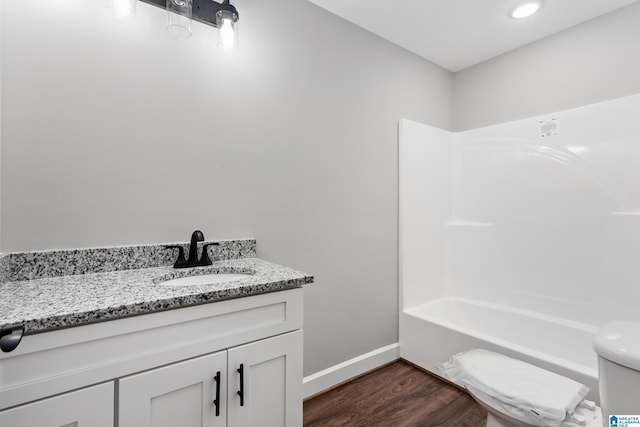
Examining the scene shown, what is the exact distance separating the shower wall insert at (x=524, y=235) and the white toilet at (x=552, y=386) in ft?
1.35

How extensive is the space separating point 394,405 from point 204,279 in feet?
4.53

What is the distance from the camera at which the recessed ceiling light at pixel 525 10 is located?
189 cm

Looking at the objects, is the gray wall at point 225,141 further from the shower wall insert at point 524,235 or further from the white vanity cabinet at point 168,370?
the white vanity cabinet at point 168,370

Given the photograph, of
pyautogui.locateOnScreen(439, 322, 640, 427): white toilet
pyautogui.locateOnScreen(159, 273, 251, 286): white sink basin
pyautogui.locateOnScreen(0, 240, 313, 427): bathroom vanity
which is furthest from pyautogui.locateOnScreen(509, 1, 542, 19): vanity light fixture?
pyautogui.locateOnScreen(159, 273, 251, 286): white sink basin

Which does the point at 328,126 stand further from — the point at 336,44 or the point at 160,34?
the point at 160,34

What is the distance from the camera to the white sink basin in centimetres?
128

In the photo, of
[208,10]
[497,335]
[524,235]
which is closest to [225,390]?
[208,10]

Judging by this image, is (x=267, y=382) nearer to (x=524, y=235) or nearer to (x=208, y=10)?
(x=208, y=10)


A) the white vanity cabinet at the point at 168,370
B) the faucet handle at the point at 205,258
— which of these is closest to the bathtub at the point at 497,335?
the white vanity cabinet at the point at 168,370

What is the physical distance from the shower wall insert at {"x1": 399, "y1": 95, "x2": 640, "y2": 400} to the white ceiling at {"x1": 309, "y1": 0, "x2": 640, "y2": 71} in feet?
2.03

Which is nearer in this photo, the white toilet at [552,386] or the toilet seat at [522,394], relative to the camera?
the white toilet at [552,386]

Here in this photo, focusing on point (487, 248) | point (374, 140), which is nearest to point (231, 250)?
point (374, 140)

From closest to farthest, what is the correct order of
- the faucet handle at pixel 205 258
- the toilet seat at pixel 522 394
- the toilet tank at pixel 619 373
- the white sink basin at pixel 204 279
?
1. the toilet tank at pixel 619 373
2. the toilet seat at pixel 522 394
3. the white sink basin at pixel 204 279
4. the faucet handle at pixel 205 258

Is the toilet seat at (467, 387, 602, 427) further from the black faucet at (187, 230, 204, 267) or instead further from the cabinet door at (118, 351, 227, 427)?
the black faucet at (187, 230, 204, 267)
